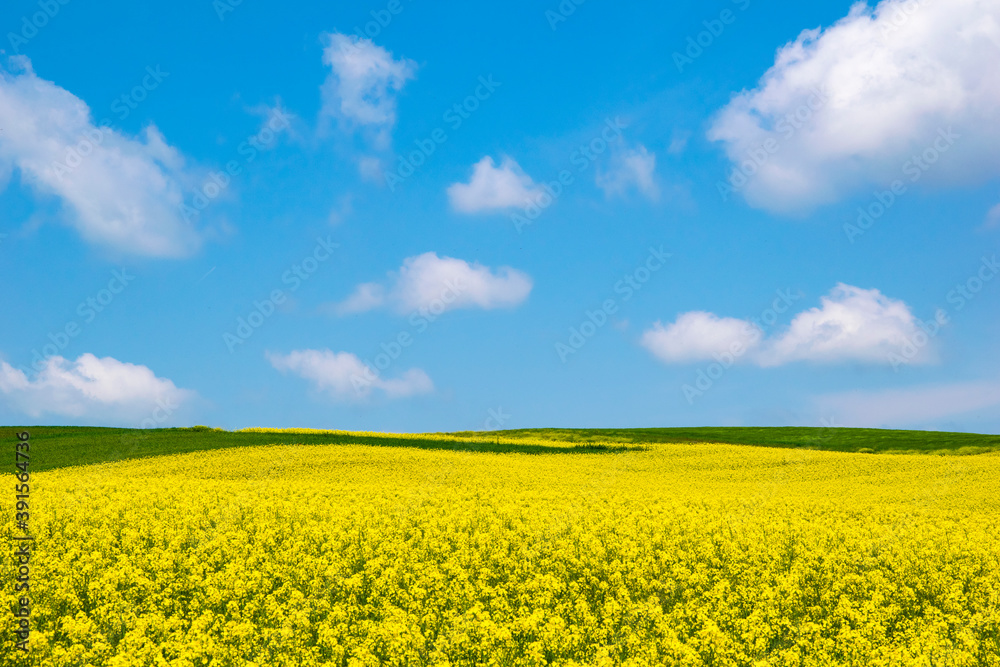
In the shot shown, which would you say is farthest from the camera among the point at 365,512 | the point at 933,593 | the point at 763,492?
the point at 763,492

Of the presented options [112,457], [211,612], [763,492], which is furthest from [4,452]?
[763,492]

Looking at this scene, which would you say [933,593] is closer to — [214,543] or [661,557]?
[661,557]

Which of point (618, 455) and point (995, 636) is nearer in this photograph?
point (995, 636)

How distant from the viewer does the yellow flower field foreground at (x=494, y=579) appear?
35.1 ft

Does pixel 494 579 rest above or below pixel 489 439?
below

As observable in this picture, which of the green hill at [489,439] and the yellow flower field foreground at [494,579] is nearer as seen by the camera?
the yellow flower field foreground at [494,579]

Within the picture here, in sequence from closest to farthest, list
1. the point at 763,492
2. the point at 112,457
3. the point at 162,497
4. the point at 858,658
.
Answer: the point at 858,658 → the point at 162,497 → the point at 763,492 → the point at 112,457

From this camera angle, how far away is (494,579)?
46.1ft

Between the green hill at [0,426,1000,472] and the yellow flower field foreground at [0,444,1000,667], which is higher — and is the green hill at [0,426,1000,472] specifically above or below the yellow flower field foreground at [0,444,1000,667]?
above

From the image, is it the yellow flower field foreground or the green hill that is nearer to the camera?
the yellow flower field foreground

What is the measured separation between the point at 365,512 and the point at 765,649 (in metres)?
10.5

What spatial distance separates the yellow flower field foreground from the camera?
421 inches

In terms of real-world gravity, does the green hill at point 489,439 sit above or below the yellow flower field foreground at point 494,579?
above

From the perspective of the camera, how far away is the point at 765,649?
36.3ft
